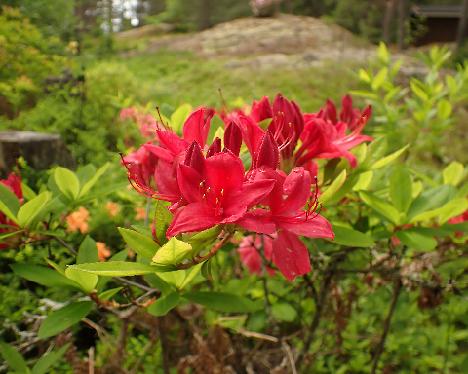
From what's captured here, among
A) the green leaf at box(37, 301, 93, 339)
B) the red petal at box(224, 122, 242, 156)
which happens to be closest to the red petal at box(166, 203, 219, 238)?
the red petal at box(224, 122, 242, 156)

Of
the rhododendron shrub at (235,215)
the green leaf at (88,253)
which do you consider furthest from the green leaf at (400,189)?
the green leaf at (88,253)

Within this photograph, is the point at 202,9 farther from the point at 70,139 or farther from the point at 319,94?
the point at 70,139

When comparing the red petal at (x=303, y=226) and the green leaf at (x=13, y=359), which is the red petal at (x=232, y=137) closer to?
the red petal at (x=303, y=226)

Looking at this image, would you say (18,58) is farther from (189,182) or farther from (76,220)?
(189,182)

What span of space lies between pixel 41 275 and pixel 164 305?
0.24 metres

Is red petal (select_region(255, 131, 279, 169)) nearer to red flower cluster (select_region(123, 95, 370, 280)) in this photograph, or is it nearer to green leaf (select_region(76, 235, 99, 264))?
red flower cluster (select_region(123, 95, 370, 280))

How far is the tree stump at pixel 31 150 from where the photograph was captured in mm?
1817

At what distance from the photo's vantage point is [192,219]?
52 cm

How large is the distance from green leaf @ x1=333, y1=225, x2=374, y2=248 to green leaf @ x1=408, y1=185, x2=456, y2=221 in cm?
16

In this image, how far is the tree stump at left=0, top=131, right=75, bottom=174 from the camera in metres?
1.82

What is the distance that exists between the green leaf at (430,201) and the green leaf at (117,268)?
0.50 meters

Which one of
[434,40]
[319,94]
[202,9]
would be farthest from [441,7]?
[319,94]

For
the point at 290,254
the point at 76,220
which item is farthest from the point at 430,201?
the point at 76,220

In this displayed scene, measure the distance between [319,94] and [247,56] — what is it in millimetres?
4524
